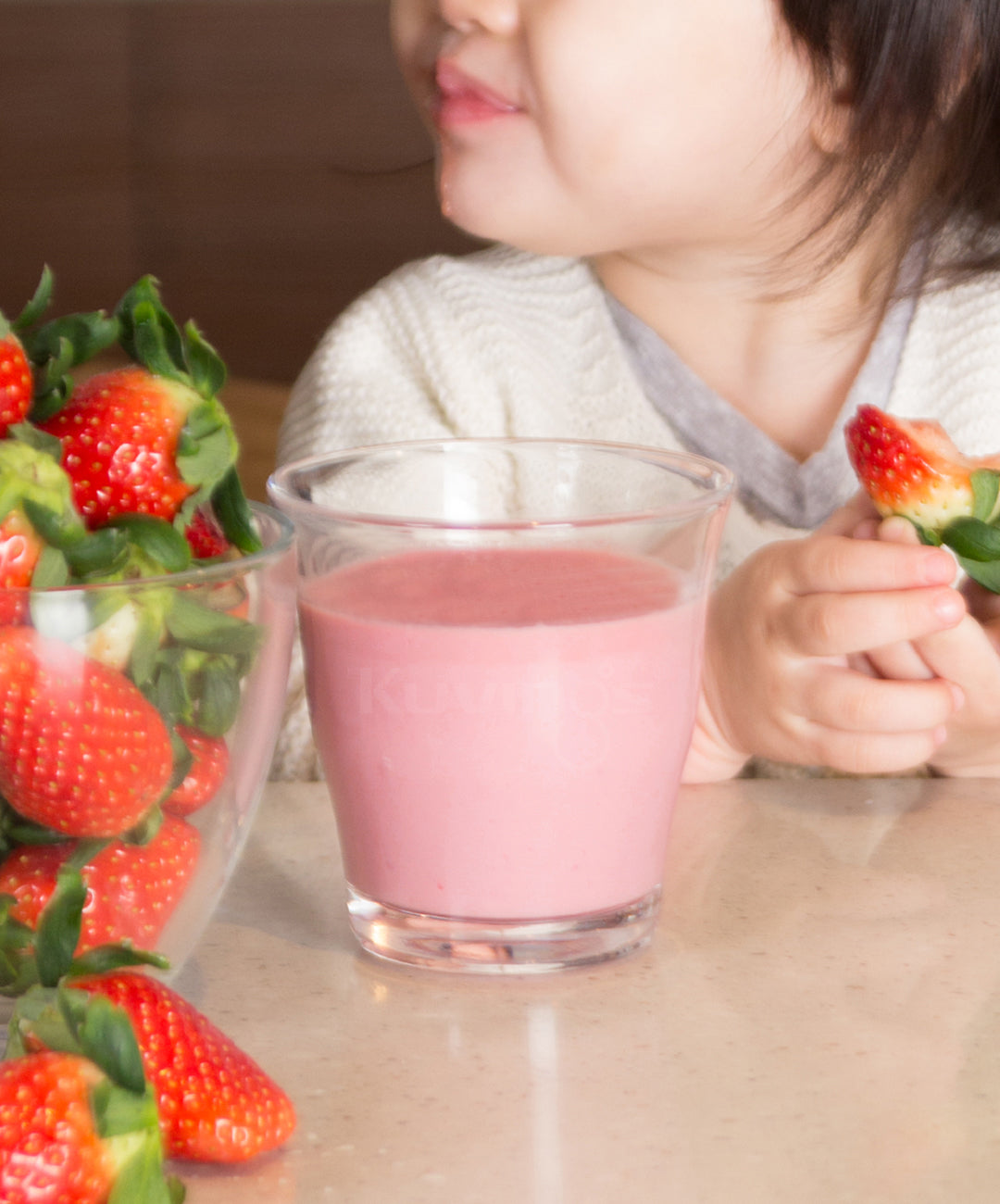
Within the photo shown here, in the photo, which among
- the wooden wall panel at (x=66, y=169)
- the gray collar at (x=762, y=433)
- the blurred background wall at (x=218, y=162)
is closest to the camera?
the gray collar at (x=762, y=433)

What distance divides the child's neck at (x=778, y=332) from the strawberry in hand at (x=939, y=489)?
0.46 m

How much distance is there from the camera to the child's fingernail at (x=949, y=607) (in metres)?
0.69

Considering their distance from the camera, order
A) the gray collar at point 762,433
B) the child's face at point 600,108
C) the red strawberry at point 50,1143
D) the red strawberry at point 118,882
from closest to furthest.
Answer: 1. the red strawberry at point 50,1143
2. the red strawberry at point 118,882
3. the child's face at point 600,108
4. the gray collar at point 762,433

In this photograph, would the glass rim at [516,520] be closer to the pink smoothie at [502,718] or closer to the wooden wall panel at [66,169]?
the pink smoothie at [502,718]

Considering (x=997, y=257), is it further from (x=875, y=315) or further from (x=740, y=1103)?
(x=740, y=1103)

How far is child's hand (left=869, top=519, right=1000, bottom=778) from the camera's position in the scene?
77cm

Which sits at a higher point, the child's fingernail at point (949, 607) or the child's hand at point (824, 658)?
the child's fingernail at point (949, 607)

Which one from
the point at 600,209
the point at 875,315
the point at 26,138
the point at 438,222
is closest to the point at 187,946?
the point at 600,209

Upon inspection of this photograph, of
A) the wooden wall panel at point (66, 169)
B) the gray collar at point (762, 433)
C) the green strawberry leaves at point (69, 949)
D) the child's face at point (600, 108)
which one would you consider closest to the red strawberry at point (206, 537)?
the green strawberry leaves at point (69, 949)

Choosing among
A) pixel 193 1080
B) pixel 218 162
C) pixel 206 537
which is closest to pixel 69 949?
pixel 193 1080

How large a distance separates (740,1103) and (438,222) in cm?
236

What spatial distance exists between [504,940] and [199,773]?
12 centimetres

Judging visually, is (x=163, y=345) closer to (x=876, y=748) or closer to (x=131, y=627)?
(x=131, y=627)

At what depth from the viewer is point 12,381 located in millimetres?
Answer: 449
